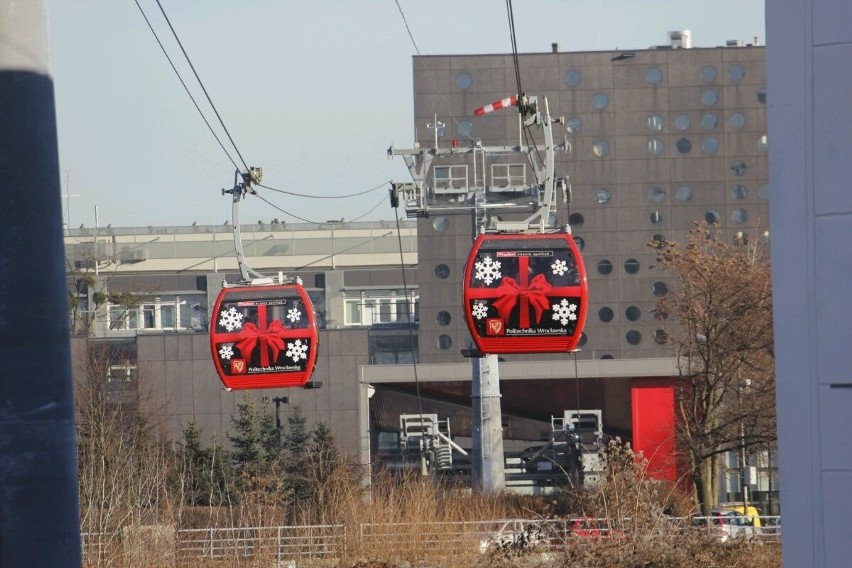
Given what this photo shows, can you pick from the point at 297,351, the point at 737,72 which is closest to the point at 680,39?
the point at 737,72

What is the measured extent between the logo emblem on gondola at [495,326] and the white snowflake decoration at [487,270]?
1.46ft

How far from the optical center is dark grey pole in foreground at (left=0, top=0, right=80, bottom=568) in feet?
13.8

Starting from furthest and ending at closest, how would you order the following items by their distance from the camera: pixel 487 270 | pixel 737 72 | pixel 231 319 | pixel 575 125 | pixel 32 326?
pixel 737 72 → pixel 575 125 → pixel 231 319 → pixel 487 270 → pixel 32 326

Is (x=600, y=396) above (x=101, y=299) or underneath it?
underneath

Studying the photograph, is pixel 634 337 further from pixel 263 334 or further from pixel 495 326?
pixel 495 326

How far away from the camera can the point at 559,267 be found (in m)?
15.4

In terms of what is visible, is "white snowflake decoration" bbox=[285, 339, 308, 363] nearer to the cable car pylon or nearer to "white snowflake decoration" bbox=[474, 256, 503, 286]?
the cable car pylon

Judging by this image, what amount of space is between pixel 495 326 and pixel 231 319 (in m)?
4.23

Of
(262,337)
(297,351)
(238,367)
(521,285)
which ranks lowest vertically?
(238,367)

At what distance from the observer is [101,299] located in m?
60.1

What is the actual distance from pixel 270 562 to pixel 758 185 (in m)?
50.1

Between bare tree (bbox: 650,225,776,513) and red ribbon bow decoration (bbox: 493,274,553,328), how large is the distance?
21.1 metres

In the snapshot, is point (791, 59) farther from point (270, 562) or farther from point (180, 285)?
point (180, 285)

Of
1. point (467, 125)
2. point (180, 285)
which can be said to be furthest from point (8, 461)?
point (180, 285)
